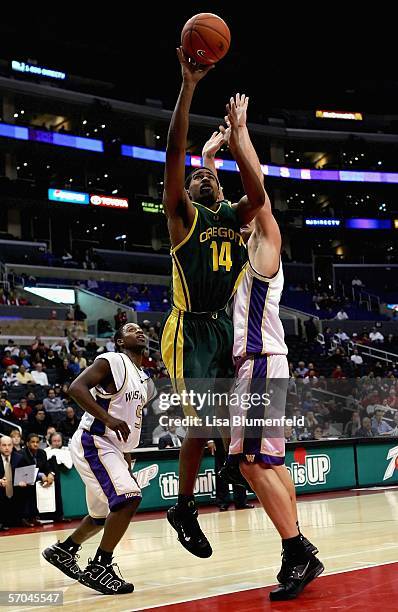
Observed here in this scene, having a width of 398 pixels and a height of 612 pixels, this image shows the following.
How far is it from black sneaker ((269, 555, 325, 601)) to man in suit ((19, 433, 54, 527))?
6708 millimetres

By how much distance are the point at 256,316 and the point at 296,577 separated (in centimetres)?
163

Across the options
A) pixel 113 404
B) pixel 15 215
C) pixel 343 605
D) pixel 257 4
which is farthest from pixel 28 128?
pixel 343 605

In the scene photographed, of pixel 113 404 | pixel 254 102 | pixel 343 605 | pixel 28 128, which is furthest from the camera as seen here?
pixel 254 102

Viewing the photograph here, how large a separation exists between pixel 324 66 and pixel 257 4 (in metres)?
7.94

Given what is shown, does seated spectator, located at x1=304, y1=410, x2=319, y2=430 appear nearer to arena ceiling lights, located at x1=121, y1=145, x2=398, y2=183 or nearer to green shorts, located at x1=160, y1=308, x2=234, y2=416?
green shorts, located at x1=160, y1=308, x2=234, y2=416

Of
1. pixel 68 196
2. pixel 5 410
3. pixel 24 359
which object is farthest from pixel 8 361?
pixel 68 196

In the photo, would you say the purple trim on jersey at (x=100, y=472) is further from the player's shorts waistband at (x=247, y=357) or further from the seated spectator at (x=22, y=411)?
the seated spectator at (x=22, y=411)

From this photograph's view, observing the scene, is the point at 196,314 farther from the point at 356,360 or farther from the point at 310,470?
the point at 356,360

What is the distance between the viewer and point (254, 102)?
147 feet

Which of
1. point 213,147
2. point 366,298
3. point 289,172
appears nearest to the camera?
point 213,147

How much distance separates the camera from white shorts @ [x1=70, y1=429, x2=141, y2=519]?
567 centimetres

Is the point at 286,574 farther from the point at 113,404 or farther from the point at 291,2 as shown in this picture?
the point at 291,2

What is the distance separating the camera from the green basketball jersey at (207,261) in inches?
189

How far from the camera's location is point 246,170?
4863 millimetres
